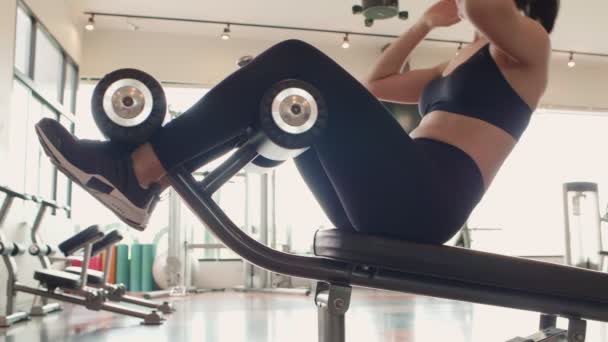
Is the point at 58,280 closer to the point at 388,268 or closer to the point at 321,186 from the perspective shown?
the point at 321,186

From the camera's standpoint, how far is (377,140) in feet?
3.49

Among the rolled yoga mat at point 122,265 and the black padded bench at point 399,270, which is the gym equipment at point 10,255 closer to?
the black padded bench at point 399,270

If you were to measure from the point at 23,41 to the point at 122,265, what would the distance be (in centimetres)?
229

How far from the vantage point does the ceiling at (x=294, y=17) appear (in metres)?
5.41

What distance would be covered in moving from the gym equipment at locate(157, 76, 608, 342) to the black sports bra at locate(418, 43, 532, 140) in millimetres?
279

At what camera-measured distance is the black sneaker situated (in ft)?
3.26

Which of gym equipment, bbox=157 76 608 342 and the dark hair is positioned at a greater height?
the dark hair

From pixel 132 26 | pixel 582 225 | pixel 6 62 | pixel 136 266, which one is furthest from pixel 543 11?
pixel 132 26

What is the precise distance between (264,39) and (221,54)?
0.49 m

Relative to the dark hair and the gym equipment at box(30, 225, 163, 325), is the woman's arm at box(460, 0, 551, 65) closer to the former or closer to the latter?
the dark hair

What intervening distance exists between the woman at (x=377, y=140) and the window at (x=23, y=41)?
3.59 meters

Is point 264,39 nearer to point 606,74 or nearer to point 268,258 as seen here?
point 606,74

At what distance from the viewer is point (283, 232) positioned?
6.28 metres

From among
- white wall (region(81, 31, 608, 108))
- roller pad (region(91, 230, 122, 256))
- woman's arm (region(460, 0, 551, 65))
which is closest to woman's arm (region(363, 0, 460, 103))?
woman's arm (region(460, 0, 551, 65))
